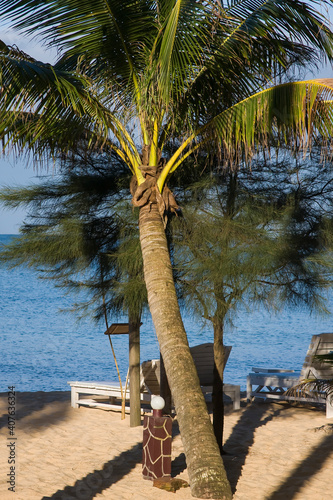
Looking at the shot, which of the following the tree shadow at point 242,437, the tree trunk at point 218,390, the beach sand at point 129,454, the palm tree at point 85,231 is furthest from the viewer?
→ the palm tree at point 85,231

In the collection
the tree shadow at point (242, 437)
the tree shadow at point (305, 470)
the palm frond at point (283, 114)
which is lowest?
the tree shadow at point (242, 437)

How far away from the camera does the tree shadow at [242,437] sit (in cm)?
617

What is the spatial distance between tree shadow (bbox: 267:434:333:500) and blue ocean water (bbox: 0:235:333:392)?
10.0 meters

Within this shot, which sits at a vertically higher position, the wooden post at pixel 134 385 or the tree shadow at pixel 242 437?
the wooden post at pixel 134 385

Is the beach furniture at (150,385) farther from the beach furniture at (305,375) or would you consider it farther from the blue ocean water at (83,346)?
the blue ocean water at (83,346)

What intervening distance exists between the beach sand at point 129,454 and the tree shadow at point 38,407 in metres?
0.02

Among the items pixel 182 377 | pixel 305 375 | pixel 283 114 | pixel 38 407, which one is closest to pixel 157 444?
pixel 182 377

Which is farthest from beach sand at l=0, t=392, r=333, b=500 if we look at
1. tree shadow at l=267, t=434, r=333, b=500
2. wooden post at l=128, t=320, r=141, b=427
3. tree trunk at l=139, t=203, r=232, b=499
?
tree trunk at l=139, t=203, r=232, b=499

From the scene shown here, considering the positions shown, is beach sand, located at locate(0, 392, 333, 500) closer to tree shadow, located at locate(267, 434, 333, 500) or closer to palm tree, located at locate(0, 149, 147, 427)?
tree shadow, located at locate(267, 434, 333, 500)

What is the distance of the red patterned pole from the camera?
5441mm

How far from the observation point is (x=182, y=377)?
4.87 m

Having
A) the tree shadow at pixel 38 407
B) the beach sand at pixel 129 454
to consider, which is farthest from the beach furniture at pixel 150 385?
the tree shadow at pixel 38 407

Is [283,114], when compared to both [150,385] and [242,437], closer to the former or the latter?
[242,437]

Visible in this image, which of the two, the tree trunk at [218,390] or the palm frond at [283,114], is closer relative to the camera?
the palm frond at [283,114]
